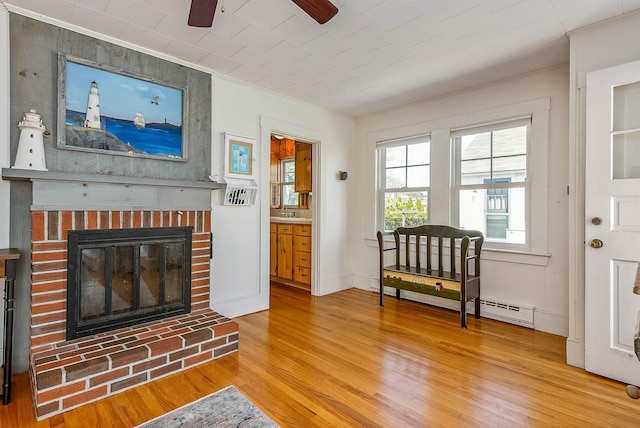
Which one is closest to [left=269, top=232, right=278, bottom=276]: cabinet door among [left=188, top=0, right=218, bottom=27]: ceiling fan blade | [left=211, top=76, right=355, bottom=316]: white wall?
[left=211, top=76, right=355, bottom=316]: white wall

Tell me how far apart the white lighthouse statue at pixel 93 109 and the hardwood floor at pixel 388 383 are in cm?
178

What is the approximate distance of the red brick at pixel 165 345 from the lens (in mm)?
2195

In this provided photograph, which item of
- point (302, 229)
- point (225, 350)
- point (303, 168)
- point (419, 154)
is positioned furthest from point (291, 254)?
point (225, 350)

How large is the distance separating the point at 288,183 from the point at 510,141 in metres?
3.41

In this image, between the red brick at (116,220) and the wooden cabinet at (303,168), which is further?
the wooden cabinet at (303,168)

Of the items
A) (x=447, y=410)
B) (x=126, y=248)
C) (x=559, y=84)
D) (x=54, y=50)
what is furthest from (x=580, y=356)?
(x=54, y=50)

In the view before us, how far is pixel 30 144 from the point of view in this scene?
217cm

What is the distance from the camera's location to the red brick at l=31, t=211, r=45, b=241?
7.05ft

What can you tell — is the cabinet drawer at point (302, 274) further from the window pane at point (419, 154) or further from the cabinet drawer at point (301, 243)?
the window pane at point (419, 154)

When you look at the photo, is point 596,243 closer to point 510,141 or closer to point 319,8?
point 510,141

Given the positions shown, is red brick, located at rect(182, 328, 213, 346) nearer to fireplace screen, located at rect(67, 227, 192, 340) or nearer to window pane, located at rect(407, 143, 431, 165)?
fireplace screen, located at rect(67, 227, 192, 340)

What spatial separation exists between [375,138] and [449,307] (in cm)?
230

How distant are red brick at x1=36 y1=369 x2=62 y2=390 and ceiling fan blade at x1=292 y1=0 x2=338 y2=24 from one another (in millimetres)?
2365

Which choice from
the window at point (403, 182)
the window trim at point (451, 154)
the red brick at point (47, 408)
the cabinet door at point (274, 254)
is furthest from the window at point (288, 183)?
the red brick at point (47, 408)
